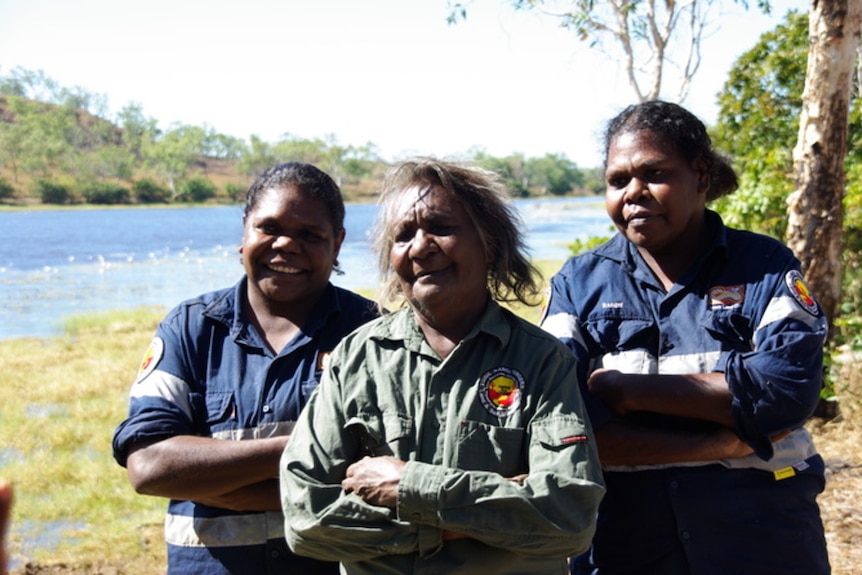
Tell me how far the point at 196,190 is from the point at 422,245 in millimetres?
89737

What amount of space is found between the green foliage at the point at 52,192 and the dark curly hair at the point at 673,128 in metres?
79.1

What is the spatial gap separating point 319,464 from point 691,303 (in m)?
1.22

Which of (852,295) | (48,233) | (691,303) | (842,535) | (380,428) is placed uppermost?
(691,303)

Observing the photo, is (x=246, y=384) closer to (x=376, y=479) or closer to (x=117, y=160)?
(x=376, y=479)

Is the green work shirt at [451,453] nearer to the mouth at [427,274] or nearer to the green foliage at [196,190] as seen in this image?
the mouth at [427,274]

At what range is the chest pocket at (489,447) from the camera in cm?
219

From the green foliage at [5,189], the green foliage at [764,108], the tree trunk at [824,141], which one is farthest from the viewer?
the green foliage at [5,189]

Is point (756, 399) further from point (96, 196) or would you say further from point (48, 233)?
point (96, 196)

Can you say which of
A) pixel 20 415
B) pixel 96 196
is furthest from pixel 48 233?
pixel 20 415

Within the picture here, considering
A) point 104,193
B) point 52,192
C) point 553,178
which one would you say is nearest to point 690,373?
point 52,192

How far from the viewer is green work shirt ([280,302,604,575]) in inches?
81.3

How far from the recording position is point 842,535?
4.75 metres

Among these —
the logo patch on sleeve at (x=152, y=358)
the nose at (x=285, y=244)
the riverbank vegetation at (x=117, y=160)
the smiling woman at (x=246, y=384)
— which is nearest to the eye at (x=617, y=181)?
the smiling woman at (x=246, y=384)

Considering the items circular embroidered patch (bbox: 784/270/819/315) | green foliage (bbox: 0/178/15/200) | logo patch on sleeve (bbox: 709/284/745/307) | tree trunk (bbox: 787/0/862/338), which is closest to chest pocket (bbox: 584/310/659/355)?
logo patch on sleeve (bbox: 709/284/745/307)
